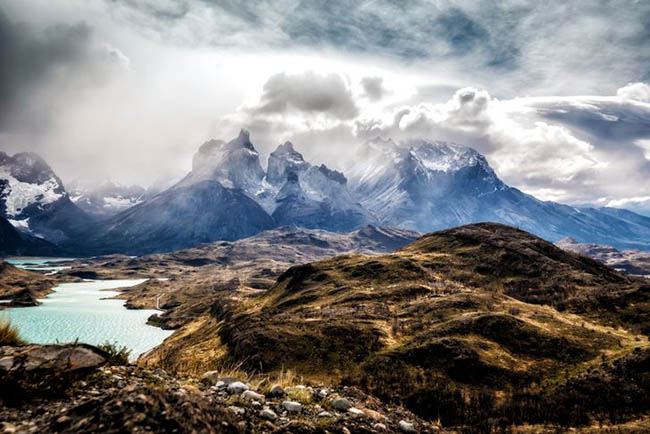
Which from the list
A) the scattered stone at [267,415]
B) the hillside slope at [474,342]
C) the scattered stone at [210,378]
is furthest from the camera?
the hillside slope at [474,342]

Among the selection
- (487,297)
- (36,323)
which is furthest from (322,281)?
(36,323)

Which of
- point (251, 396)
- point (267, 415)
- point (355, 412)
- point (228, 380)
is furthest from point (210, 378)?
point (355, 412)

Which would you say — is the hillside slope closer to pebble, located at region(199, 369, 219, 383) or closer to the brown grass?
pebble, located at region(199, 369, 219, 383)

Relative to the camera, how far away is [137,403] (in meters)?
6.93

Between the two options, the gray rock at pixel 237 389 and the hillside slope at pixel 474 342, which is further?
the hillside slope at pixel 474 342

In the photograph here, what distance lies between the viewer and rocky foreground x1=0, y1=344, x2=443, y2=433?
6.87 m

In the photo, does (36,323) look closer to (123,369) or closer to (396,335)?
(396,335)

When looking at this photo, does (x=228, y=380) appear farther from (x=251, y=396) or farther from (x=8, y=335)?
(x=8, y=335)

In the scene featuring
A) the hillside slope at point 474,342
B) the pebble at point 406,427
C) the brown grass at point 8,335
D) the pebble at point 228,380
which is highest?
the brown grass at point 8,335

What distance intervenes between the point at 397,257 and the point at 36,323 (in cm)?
18734

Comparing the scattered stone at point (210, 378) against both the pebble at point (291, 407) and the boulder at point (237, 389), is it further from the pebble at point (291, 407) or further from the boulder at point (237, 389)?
the pebble at point (291, 407)

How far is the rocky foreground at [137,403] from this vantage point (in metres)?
6.87

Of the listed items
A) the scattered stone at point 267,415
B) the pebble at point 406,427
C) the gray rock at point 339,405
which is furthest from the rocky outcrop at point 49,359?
the pebble at point 406,427

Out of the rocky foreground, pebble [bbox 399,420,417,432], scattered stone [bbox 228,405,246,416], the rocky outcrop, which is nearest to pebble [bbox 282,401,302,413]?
the rocky foreground
